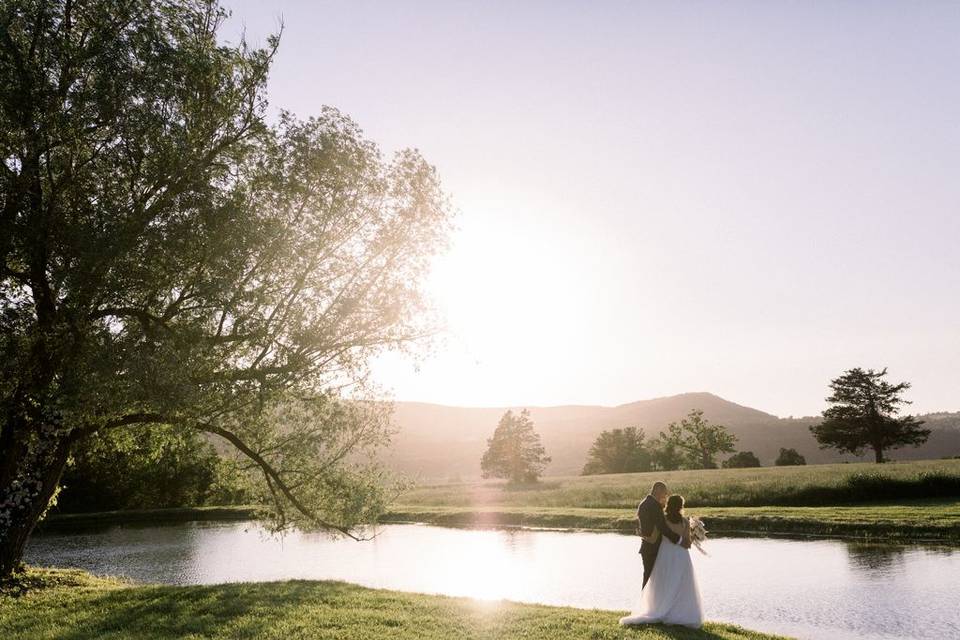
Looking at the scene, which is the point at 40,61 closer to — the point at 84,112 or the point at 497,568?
the point at 84,112

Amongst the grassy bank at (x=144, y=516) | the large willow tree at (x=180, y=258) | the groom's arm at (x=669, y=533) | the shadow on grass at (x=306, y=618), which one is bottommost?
the grassy bank at (x=144, y=516)

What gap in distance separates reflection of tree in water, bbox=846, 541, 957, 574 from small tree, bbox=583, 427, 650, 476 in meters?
78.8

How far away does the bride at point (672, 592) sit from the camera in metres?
13.6

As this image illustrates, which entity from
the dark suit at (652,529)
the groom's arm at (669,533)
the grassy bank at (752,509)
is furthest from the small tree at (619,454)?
the groom's arm at (669,533)

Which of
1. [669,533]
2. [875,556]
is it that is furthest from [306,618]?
[875,556]

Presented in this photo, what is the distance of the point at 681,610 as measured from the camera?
1362 centimetres

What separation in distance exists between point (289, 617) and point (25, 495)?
34.8 feet

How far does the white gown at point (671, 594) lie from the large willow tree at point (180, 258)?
9.71 metres

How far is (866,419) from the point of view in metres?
81.9

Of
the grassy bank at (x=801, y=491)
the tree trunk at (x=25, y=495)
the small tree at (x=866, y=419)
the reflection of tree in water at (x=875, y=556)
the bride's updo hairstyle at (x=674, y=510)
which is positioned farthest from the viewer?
the small tree at (x=866, y=419)

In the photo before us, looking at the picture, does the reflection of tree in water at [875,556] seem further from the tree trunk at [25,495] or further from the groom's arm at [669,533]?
the tree trunk at [25,495]

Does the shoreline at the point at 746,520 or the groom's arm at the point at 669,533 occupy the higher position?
the groom's arm at the point at 669,533

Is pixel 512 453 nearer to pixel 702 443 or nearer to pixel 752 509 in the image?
pixel 702 443

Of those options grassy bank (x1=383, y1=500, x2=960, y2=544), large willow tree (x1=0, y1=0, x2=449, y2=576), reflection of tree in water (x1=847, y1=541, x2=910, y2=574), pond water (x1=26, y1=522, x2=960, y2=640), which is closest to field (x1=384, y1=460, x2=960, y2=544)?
grassy bank (x1=383, y1=500, x2=960, y2=544)
